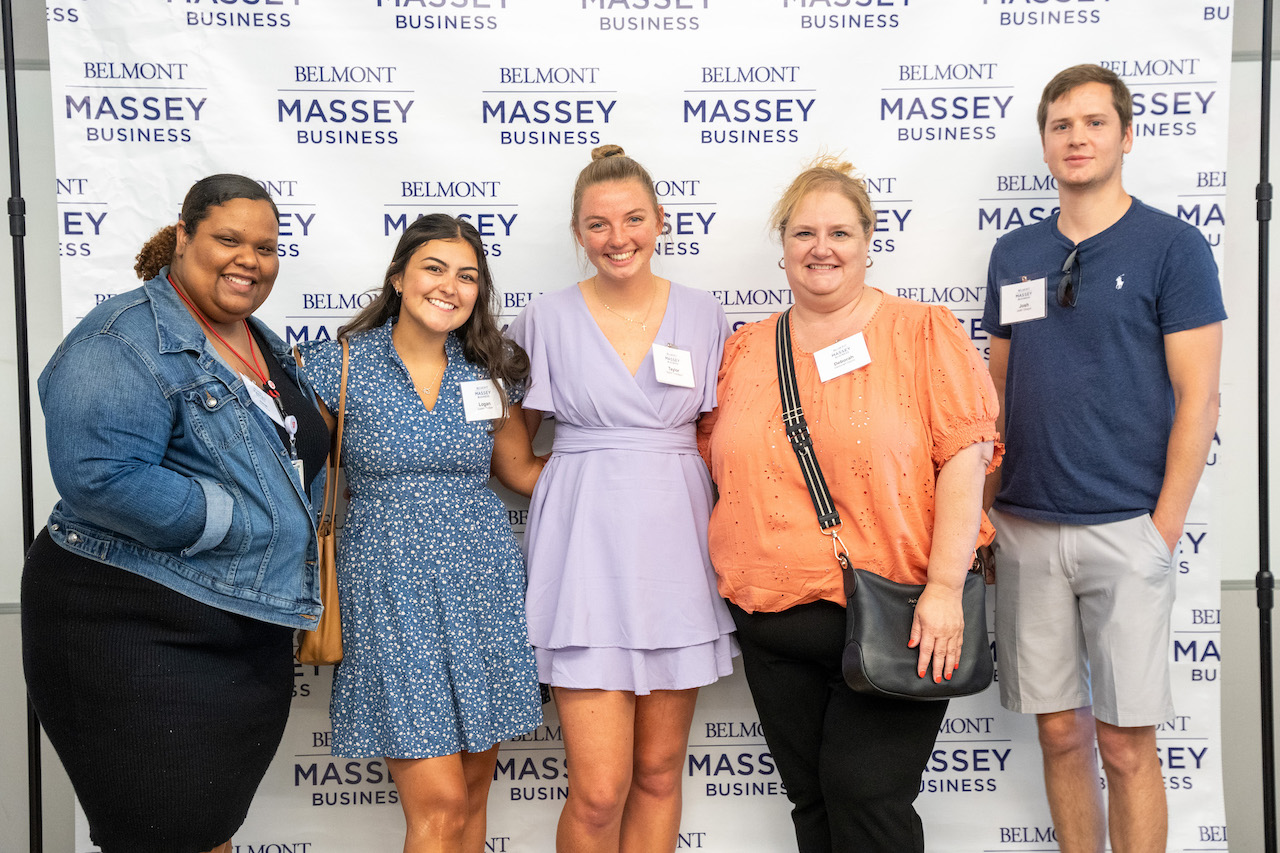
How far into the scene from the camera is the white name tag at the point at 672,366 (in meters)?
2.00

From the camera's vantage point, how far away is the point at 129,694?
1498mm

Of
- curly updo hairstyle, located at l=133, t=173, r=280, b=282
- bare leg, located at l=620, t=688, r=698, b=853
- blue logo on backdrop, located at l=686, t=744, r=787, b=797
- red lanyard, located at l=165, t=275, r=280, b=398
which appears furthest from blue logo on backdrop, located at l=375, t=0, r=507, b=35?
blue logo on backdrop, located at l=686, t=744, r=787, b=797

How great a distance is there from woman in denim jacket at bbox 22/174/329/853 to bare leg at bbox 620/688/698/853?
89 cm

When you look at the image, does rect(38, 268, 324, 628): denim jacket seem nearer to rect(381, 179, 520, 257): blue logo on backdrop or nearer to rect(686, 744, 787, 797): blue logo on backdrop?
rect(381, 179, 520, 257): blue logo on backdrop

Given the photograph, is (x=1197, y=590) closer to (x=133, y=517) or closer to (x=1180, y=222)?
(x=1180, y=222)

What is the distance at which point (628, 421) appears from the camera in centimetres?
202

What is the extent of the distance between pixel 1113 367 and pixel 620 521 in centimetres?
127

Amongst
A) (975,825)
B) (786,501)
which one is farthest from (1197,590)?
(786,501)

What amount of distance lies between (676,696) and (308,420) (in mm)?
1096

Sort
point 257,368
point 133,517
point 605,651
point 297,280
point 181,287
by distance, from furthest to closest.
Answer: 1. point 297,280
2. point 605,651
3. point 257,368
4. point 181,287
5. point 133,517

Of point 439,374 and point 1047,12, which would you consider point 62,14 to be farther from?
point 1047,12

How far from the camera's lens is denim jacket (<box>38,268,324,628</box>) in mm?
1397

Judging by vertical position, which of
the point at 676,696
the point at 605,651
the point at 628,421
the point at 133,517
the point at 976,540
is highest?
the point at 628,421

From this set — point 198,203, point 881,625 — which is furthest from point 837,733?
point 198,203
